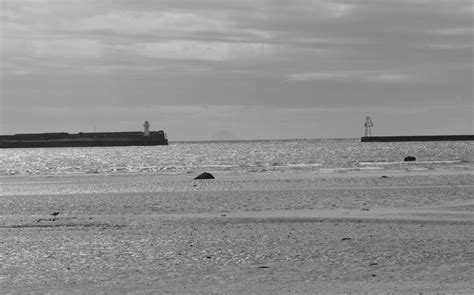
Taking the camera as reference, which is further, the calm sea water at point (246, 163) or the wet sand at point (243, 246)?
the calm sea water at point (246, 163)

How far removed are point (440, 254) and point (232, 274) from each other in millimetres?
4410

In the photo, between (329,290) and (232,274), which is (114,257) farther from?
(329,290)

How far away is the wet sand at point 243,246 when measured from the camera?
40.6ft

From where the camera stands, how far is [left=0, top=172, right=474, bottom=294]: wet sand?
40.6ft

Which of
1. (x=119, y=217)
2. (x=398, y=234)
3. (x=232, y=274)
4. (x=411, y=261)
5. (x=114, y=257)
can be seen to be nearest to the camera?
(x=232, y=274)

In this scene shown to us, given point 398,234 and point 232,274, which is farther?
point 398,234

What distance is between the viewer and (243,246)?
16.7m

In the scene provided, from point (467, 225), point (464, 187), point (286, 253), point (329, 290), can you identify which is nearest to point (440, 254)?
point (286, 253)

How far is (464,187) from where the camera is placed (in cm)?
3691

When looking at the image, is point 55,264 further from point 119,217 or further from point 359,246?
point 119,217

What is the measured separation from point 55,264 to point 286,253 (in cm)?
460

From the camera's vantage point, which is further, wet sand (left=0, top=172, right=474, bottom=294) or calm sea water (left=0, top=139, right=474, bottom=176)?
calm sea water (left=0, top=139, right=474, bottom=176)

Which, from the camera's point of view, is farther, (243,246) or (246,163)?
(246,163)

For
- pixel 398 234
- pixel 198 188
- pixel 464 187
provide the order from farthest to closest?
pixel 198 188 → pixel 464 187 → pixel 398 234
